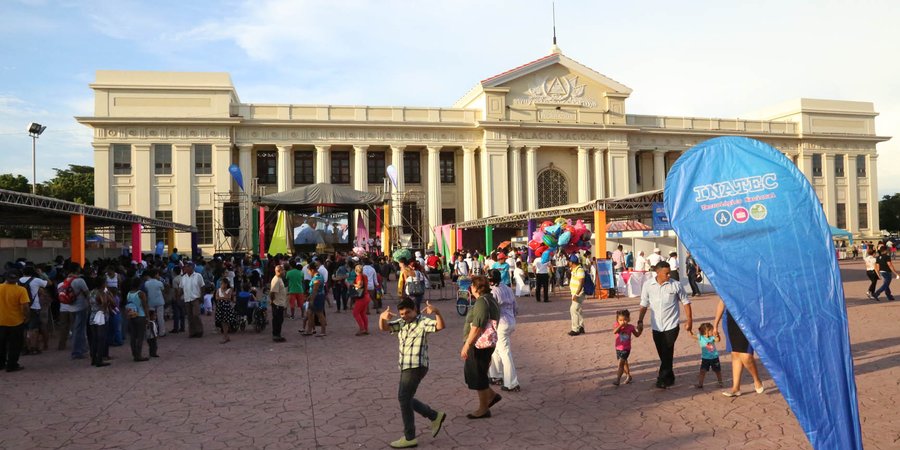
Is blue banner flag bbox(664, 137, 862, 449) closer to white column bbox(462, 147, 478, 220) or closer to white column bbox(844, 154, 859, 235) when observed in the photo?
white column bbox(462, 147, 478, 220)

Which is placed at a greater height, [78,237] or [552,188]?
[552,188]

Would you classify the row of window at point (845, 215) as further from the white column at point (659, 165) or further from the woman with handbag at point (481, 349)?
the woman with handbag at point (481, 349)

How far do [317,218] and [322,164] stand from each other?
6.73 m

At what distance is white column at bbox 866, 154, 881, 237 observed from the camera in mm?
49719

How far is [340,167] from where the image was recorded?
4062 centimetres

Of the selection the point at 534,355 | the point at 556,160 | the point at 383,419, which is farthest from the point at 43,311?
the point at 556,160

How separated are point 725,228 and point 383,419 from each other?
3.92 metres

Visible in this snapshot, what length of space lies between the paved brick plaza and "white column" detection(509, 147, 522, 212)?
101 feet

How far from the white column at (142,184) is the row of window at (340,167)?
6.44 metres

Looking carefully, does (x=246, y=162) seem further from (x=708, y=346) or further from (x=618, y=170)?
(x=708, y=346)

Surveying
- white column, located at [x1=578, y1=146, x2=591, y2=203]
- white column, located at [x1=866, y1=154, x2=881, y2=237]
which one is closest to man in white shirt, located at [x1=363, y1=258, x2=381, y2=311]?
white column, located at [x1=578, y1=146, x2=591, y2=203]

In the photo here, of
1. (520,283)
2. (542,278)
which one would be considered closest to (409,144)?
(520,283)

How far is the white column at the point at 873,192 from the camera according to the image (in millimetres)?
49719

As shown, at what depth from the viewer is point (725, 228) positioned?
3.65 m
